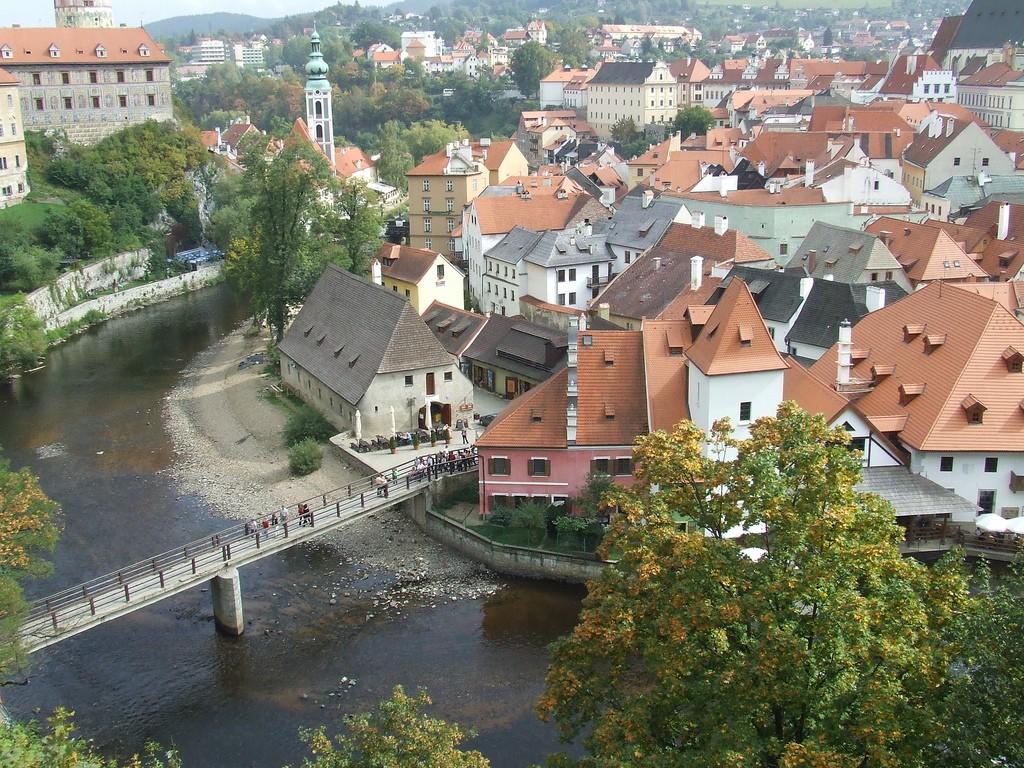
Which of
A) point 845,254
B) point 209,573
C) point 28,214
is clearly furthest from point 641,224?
point 28,214

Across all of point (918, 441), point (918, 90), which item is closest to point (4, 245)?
point (918, 441)

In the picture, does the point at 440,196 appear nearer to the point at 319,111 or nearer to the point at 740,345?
the point at 740,345

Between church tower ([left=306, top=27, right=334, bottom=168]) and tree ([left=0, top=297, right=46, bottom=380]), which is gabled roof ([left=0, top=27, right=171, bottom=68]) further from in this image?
tree ([left=0, top=297, right=46, bottom=380])

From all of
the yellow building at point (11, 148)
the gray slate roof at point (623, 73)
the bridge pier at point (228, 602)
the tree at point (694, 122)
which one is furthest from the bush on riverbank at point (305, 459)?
the gray slate roof at point (623, 73)

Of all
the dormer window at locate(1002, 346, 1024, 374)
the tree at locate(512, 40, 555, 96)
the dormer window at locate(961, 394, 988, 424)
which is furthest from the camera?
the tree at locate(512, 40, 555, 96)

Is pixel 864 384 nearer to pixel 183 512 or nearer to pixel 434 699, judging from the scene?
pixel 434 699

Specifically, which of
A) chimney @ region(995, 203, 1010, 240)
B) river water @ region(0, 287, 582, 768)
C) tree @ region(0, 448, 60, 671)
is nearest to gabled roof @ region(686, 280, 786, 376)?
river water @ region(0, 287, 582, 768)

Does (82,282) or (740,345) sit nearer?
(740,345)
